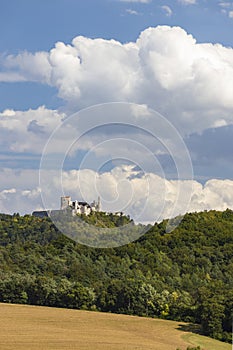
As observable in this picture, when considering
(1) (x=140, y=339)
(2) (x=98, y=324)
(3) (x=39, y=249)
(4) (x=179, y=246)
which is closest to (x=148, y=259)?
(4) (x=179, y=246)

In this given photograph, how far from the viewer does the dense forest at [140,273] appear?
203 ft

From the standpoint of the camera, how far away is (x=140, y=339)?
50438 mm

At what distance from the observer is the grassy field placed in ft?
153

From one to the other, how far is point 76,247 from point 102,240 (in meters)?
27.7

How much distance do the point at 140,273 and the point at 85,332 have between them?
76.9 feet

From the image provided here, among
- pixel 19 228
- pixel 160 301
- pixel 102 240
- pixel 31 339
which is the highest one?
pixel 19 228

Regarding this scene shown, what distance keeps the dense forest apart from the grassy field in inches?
85.3

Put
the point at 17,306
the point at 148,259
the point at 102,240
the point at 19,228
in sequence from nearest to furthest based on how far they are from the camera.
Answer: the point at 102,240
the point at 17,306
the point at 148,259
the point at 19,228

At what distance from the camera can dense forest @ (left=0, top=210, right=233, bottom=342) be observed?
203 feet

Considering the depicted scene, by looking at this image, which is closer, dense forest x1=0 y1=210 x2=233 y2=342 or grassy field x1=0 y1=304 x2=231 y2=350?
grassy field x1=0 y1=304 x2=231 y2=350

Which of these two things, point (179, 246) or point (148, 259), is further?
point (179, 246)

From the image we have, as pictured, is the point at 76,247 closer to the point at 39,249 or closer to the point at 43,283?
the point at 39,249

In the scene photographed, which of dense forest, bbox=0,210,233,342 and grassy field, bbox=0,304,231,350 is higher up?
dense forest, bbox=0,210,233,342

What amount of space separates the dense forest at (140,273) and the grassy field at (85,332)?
217 centimetres
